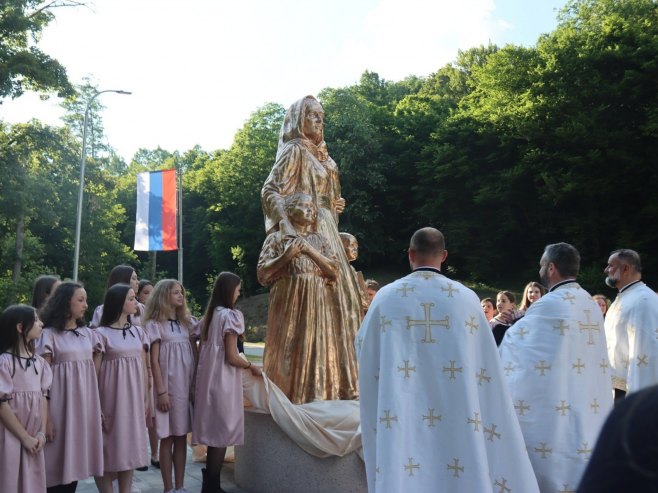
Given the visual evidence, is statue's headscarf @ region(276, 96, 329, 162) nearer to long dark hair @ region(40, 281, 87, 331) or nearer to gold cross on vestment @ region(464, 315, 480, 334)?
long dark hair @ region(40, 281, 87, 331)

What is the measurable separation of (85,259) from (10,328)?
34.8 metres

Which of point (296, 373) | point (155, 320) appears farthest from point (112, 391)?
point (296, 373)

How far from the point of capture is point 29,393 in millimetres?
4926

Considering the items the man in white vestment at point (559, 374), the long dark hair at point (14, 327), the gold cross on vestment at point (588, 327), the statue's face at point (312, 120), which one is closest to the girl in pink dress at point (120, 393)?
the long dark hair at point (14, 327)

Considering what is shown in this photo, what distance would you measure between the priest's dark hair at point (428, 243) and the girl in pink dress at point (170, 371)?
2.85 m

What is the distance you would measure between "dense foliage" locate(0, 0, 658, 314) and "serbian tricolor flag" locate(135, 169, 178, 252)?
249 inches

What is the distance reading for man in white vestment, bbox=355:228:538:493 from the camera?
4254mm

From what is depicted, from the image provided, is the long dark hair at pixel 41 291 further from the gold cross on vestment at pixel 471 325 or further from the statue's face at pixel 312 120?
the gold cross on vestment at pixel 471 325

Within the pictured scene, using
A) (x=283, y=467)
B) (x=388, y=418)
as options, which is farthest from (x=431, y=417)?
(x=283, y=467)

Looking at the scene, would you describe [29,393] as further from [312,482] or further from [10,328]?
[312,482]

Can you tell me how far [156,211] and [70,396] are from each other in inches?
717

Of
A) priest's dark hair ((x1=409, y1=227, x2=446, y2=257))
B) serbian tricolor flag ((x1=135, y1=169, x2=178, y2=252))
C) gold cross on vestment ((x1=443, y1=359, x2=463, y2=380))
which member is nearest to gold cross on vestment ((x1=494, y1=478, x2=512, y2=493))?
gold cross on vestment ((x1=443, y1=359, x2=463, y2=380))

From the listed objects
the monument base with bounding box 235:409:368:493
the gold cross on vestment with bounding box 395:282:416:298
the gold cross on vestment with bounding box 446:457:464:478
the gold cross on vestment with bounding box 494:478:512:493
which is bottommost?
the monument base with bounding box 235:409:368:493

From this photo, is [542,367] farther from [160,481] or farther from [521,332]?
[160,481]
